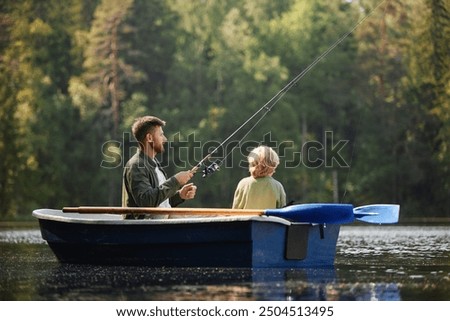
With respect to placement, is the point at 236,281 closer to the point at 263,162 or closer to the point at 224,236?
the point at 224,236

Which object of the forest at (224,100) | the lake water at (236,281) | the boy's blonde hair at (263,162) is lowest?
the lake water at (236,281)

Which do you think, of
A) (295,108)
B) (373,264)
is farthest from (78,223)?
(295,108)

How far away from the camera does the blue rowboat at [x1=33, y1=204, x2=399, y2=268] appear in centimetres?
1075

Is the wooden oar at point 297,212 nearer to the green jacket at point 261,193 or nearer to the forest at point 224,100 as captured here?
the green jacket at point 261,193

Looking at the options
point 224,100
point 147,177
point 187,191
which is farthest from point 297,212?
point 224,100

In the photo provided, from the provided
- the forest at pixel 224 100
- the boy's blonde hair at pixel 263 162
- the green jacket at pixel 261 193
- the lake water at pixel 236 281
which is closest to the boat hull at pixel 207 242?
the lake water at pixel 236 281

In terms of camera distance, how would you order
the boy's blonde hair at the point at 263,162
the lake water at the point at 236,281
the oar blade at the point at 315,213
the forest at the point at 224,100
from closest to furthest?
1. the lake water at the point at 236,281
2. the oar blade at the point at 315,213
3. the boy's blonde hair at the point at 263,162
4. the forest at the point at 224,100

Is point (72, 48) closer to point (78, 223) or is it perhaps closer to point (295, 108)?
point (295, 108)

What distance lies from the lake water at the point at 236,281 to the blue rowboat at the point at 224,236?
5.1 inches

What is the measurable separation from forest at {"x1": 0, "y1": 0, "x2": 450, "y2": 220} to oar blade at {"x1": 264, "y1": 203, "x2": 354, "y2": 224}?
2439cm

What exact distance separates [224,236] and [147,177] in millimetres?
929

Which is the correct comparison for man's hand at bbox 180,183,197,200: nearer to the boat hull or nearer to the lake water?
the boat hull

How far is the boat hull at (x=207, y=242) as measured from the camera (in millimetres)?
10766

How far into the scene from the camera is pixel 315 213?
35.4ft
